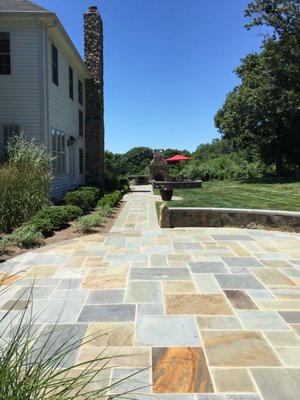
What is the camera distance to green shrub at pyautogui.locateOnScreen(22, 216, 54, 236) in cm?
675

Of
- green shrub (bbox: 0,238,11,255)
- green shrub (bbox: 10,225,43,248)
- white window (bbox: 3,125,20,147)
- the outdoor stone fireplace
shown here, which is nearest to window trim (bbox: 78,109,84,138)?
white window (bbox: 3,125,20,147)

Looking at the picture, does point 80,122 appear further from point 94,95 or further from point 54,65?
point 54,65

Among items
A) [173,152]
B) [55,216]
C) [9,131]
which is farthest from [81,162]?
[173,152]

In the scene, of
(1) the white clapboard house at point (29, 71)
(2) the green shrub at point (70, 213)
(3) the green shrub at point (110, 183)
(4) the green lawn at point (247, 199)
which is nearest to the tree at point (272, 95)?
(4) the green lawn at point (247, 199)

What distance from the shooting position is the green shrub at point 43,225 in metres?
6.75

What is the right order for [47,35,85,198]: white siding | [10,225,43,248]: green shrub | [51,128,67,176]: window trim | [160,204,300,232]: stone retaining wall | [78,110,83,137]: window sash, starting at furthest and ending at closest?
[78,110,83,137]: window sash, [51,128,67,176]: window trim, [47,35,85,198]: white siding, [160,204,300,232]: stone retaining wall, [10,225,43,248]: green shrub

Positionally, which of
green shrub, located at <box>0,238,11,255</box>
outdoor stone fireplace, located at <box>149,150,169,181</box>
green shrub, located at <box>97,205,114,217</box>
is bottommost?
green shrub, located at <box>0,238,11,255</box>

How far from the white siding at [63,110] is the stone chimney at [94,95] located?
1730 mm

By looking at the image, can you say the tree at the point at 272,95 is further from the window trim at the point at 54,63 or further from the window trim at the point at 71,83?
the window trim at the point at 54,63

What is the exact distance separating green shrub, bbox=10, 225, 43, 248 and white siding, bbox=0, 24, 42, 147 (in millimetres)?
5594

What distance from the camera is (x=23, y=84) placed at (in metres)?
11.0

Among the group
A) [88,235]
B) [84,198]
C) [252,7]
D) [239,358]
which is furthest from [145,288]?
[252,7]

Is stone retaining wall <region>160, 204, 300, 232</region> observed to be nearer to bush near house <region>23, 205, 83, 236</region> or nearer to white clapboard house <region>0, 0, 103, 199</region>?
bush near house <region>23, 205, 83, 236</region>

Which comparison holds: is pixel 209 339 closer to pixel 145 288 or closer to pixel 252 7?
pixel 145 288
